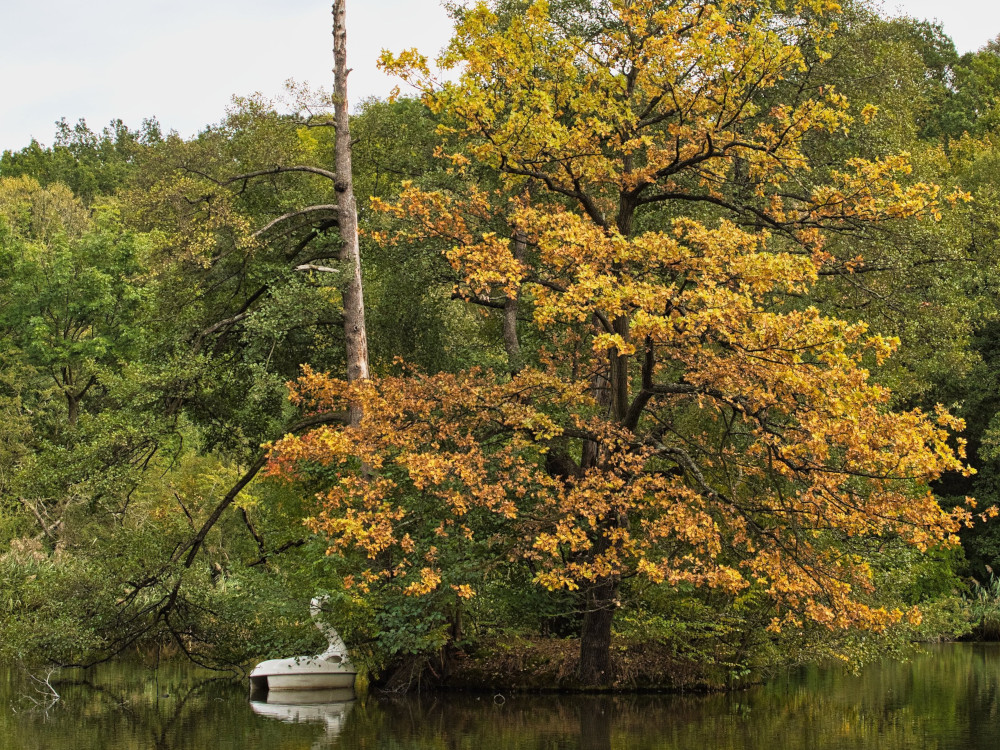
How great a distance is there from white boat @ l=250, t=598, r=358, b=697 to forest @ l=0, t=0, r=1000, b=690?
689 millimetres

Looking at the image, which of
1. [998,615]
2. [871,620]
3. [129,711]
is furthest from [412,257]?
[998,615]

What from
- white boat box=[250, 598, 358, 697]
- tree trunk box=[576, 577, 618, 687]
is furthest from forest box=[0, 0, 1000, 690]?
white boat box=[250, 598, 358, 697]

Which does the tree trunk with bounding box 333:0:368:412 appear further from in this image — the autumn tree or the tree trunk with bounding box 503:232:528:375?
the tree trunk with bounding box 503:232:528:375

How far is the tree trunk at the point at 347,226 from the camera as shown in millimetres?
19891

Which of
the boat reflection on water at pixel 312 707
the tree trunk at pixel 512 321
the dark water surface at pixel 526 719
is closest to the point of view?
the dark water surface at pixel 526 719

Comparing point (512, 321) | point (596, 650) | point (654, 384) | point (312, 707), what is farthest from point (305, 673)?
point (654, 384)

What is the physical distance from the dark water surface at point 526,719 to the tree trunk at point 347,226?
18.0 feet

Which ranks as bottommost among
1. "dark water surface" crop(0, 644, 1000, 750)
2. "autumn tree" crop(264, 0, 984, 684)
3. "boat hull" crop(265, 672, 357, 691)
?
"boat hull" crop(265, 672, 357, 691)

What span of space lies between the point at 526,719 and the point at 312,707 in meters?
4.46

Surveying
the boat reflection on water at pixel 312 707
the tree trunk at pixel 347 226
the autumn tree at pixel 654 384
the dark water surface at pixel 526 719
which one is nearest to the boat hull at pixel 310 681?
the boat reflection on water at pixel 312 707

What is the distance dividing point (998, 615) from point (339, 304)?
854 inches

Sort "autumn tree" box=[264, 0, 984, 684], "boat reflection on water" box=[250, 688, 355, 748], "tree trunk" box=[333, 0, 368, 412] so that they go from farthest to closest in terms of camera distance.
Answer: "tree trunk" box=[333, 0, 368, 412] < "boat reflection on water" box=[250, 688, 355, 748] < "autumn tree" box=[264, 0, 984, 684]

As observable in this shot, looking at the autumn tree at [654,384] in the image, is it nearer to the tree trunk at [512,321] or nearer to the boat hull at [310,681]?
the tree trunk at [512,321]

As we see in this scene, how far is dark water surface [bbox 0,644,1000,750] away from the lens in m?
13.8
